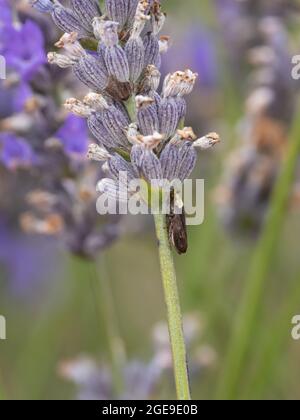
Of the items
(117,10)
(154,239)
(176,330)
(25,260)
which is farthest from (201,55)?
(176,330)

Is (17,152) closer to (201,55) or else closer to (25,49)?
(25,49)

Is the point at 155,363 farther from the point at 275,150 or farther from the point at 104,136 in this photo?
the point at 104,136

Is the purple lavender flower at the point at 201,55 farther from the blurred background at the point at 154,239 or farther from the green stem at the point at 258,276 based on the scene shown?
the green stem at the point at 258,276

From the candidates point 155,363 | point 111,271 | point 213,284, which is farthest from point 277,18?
point 111,271

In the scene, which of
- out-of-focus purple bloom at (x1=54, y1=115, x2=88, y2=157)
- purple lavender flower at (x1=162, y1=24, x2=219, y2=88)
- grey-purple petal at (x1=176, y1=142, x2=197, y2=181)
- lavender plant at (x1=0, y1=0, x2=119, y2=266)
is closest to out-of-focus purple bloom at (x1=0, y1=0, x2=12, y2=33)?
lavender plant at (x1=0, y1=0, x2=119, y2=266)

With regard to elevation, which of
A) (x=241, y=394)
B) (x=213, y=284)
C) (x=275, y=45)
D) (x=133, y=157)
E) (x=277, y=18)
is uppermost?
(x=277, y=18)

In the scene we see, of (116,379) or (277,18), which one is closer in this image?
(116,379)
